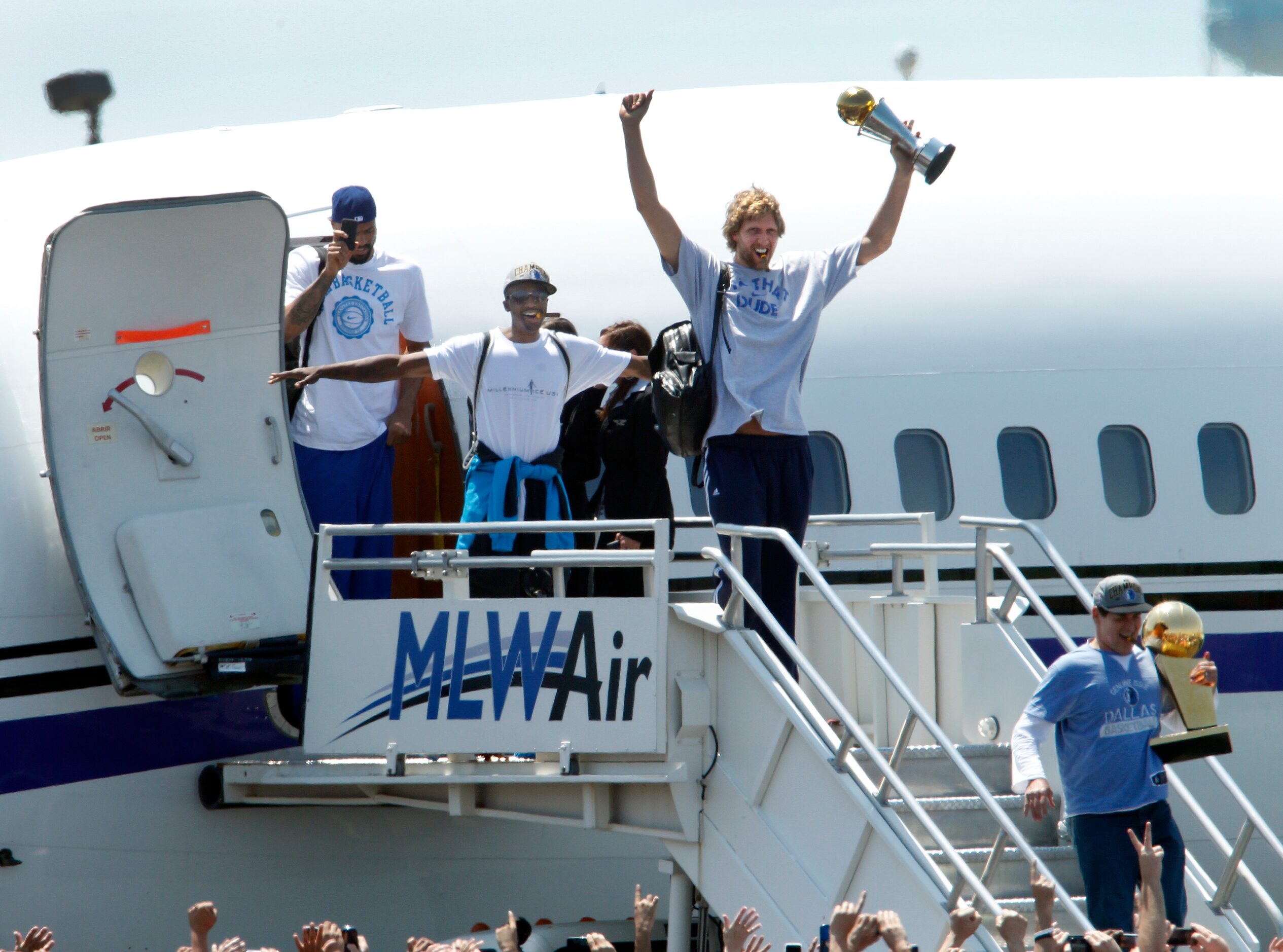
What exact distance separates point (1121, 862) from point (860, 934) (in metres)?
2.37

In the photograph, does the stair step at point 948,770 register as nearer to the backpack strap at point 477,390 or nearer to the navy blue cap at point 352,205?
the backpack strap at point 477,390

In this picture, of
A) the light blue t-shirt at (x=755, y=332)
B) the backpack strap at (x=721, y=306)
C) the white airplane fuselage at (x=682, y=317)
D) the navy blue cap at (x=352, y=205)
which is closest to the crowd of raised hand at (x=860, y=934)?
the light blue t-shirt at (x=755, y=332)

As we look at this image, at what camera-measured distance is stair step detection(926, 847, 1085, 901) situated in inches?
234

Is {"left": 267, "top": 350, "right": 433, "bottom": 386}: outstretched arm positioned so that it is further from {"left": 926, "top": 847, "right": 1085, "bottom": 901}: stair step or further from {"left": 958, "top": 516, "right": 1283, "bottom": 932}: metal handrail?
{"left": 926, "top": 847, "right": 1085, "bottom": 901}: stair step

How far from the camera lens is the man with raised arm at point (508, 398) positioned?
260 inches

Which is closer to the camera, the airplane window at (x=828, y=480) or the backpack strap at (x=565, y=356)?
the backpack strap at (x=565, y=356)

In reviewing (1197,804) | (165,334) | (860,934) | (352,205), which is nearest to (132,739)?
(165,334)

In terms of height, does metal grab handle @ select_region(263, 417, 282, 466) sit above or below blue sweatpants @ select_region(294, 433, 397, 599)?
above

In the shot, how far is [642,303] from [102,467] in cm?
301

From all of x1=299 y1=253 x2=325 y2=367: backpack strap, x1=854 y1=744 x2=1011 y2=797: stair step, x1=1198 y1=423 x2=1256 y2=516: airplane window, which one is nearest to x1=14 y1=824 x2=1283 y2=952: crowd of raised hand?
x1=854 y1=744 x2=1011 y2=797: stair step

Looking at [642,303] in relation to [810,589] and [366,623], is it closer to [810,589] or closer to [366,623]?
[810,589]

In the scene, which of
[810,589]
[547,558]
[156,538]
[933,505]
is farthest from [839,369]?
[156,538]

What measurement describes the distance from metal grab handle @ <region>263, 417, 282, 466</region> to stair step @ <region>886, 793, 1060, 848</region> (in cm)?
347

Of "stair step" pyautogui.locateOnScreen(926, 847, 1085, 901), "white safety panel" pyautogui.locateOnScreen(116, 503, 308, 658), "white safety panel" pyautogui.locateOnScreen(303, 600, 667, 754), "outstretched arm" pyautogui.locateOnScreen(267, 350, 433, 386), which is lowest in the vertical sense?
"stair step" pyautogui.locateOnScreen(926, 847, 1085, 901)
